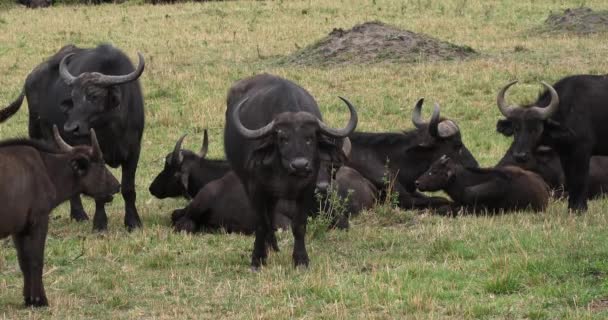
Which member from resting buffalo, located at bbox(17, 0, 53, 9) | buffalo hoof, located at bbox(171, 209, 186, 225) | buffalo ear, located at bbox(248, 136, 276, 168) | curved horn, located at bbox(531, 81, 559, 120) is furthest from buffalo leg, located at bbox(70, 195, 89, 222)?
resting buffalo, located at bbox(17, 0, 53, 9)

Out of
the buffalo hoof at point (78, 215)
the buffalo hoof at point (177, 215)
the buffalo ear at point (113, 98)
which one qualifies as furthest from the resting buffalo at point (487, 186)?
the buffalo hoof at point (78, 215)

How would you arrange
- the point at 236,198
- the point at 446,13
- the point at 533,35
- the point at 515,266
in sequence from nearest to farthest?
the point at 515,266
the point at 236,198
the point at 533,35
the point at 446,13

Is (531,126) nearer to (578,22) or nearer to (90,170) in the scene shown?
(90,170)

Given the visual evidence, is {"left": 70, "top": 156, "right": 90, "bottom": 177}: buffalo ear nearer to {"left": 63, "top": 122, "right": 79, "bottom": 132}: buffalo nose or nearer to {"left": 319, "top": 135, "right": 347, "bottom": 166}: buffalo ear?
{"left": 319, "top": 135, "right": 347, "bottom": 166}: buffalo ear

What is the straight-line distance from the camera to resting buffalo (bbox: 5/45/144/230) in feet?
37.5

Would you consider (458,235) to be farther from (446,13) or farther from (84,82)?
(446,13)

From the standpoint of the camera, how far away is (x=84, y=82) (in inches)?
Answer: 451

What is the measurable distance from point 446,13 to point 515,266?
24.5 m

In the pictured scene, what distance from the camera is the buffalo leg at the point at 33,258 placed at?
314 inches

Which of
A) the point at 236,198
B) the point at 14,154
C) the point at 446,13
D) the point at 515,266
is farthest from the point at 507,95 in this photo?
the point at 446,13

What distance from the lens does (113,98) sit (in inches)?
457

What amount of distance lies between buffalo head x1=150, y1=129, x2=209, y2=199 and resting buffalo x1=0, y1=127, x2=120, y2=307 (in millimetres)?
3888

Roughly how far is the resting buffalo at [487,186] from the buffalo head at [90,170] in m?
4.53

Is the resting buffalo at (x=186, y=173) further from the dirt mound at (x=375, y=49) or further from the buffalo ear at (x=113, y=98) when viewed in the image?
the dirt mound at (x=375, y=49)
